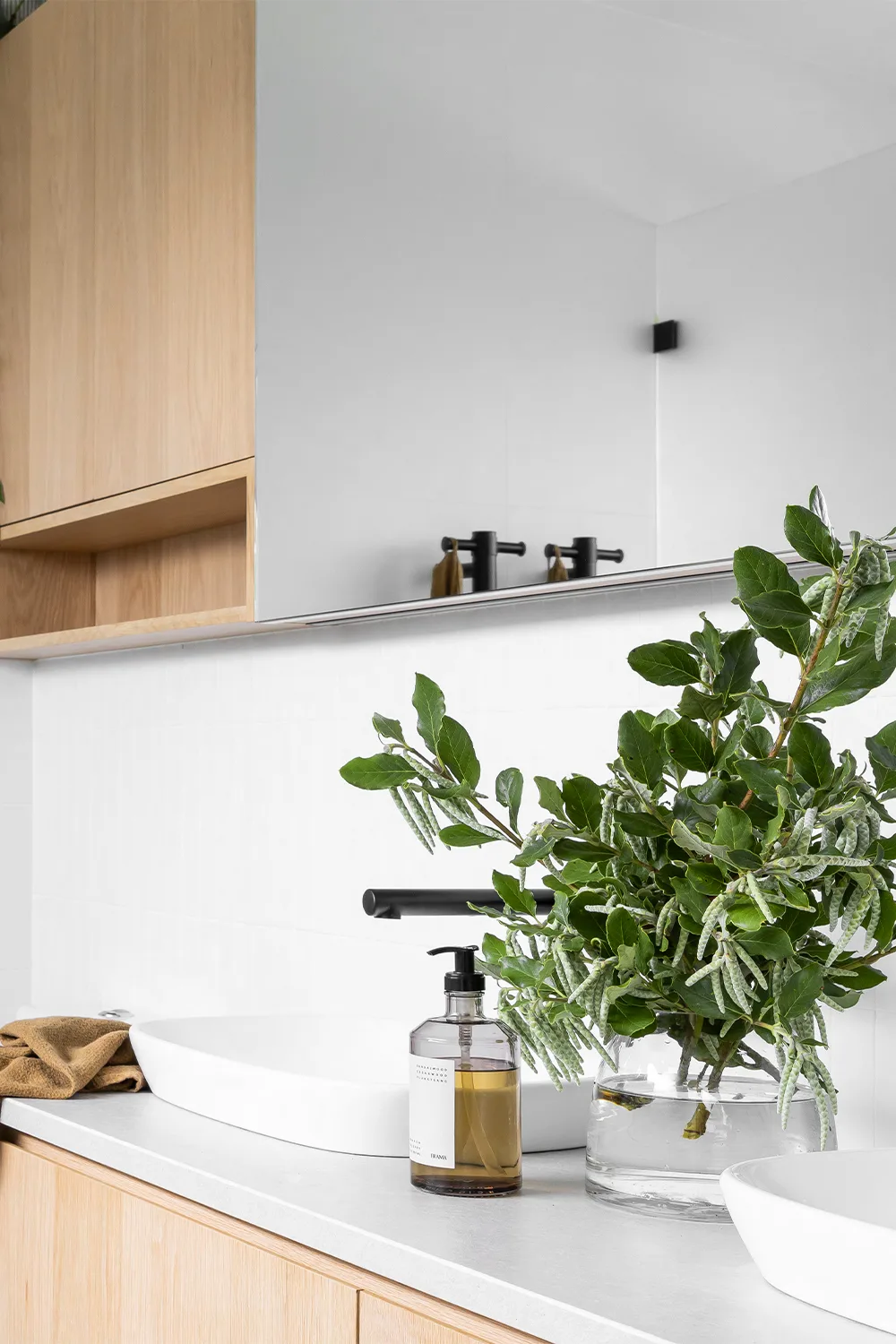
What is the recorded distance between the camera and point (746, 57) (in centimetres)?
129

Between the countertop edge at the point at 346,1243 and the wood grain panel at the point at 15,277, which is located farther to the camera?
the wood grain panel at the point at 15,277

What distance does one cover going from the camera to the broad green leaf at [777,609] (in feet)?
3.20

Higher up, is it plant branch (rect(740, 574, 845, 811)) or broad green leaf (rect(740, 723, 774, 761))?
plant branch (rect(740, 574, 845, 811))

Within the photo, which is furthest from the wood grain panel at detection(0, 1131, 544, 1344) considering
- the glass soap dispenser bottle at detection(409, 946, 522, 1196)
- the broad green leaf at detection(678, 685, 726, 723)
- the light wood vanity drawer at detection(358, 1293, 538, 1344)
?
the broad green leaf at detection(678, 685, 726, 723)

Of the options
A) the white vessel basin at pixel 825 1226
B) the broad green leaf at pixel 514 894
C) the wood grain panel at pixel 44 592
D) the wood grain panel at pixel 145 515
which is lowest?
the white vessel basin at pixel 825 1226

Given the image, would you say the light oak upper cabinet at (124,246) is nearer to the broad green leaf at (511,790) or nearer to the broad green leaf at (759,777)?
the broad green leaf at (511,790)

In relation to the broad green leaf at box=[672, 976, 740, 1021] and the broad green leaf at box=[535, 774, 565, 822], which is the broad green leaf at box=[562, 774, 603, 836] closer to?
the broad green leaf at box=[535, 774, 565, 822]

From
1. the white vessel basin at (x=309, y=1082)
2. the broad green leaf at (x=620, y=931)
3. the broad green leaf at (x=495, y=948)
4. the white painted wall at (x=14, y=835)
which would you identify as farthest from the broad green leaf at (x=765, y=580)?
the white painted wall at (x=14, y=835)

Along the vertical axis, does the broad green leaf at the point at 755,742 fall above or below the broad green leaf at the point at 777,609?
below

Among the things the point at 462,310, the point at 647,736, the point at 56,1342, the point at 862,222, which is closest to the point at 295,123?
the point at 462,310

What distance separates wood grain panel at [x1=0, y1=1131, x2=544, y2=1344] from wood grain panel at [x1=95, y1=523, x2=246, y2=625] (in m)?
0.88

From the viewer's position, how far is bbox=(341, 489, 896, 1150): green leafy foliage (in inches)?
38.1

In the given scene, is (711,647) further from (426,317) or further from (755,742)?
(426,317)

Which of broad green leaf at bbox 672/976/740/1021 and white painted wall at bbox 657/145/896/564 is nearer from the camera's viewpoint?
broad green leaf at bbox 672/976/740/1021
